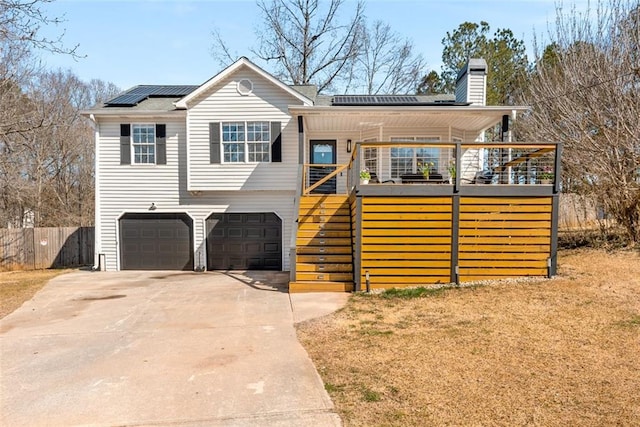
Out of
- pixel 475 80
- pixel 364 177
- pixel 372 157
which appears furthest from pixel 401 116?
pixel 475 80

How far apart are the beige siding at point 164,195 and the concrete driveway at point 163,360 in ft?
13.1

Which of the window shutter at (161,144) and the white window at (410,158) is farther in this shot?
the window shutter at (161,144)

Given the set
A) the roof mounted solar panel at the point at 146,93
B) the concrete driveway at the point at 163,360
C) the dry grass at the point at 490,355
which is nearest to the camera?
the dry grass at the point at 490,355

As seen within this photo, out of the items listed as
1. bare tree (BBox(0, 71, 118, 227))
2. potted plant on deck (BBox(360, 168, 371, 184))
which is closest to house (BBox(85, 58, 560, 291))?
potted plant on deck (BBox(360, 168, 371, 184))

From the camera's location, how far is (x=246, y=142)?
12273mm

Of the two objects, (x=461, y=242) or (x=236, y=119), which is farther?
(x=236, y=119)

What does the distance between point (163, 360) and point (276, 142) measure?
329 inches

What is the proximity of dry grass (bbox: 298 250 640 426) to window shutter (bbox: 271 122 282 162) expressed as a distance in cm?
598

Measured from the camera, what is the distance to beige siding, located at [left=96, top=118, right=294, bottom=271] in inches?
497

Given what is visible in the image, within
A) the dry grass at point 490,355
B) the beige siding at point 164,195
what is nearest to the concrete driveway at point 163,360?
the dry grass at point 490,355

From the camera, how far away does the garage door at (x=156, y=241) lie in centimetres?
1281

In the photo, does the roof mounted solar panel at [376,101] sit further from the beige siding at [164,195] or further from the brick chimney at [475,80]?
the beige siding at [164,195]

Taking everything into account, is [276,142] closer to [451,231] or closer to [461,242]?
[451,231]

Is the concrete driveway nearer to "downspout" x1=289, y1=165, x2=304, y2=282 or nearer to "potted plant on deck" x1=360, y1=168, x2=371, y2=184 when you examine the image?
"downspout" x1=289, y1=165, x2=304, y2=282
